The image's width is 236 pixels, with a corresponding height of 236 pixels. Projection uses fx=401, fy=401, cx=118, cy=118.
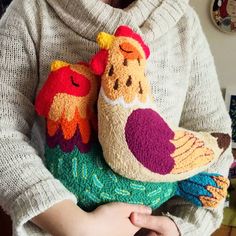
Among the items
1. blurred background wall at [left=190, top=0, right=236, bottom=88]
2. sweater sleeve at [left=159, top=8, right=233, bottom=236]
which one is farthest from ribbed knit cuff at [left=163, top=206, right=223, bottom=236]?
blurred background wall at [left=190, top=0, right=236, bottom=88]

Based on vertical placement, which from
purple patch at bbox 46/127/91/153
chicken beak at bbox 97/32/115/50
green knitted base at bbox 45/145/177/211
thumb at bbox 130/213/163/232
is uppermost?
chicken beak at bbox 97/32/115/50

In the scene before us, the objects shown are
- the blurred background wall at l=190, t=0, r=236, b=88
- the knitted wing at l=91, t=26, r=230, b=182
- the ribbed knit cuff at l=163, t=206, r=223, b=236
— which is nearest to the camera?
the knitted wing at l=91, t=26, r=230, b=182

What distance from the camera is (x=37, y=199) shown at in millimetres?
511

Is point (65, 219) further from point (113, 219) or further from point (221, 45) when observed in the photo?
point (221, 45)

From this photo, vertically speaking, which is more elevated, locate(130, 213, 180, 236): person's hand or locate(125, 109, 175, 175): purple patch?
locate(125, 109, 175, 175): purple patch

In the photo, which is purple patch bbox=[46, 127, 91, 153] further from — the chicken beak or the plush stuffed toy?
the chicken beak

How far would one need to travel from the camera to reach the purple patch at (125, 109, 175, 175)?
0.50 metres

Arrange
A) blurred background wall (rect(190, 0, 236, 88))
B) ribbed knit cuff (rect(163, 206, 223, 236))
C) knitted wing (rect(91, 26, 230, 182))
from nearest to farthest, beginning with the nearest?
knitted wing (rect(91, 26, 230, 182)) → ribbed knit cuff (rect(163, 206, 223, 236)) → blurred background wall (rect(190, 0, 236, 88))

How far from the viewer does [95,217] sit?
0.52m

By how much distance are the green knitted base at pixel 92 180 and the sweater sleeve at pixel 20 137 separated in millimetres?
15

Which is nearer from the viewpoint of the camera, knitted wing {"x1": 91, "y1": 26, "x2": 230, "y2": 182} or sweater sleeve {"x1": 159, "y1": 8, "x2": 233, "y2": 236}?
knitted wing {"x1": 91, "y1": 26, "x2": 230, "y2": 182}

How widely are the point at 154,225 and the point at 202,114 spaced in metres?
0.22

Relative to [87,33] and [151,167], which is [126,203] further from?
[87,33]

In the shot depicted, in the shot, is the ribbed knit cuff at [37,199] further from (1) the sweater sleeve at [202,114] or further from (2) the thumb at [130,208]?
(1) the sweater sleeve at [202,114]
